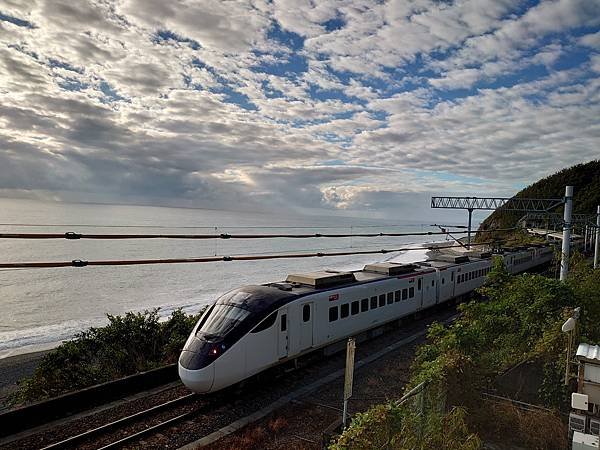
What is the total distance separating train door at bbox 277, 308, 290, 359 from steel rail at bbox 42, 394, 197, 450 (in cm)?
284

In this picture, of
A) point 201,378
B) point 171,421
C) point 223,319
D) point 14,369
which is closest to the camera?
point 171,421

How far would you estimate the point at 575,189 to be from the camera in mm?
108375

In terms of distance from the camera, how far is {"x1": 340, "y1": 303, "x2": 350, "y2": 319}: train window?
1595 cm

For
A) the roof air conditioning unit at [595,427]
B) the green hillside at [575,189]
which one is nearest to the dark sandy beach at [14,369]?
the roof air conditioning unit at [595,427]

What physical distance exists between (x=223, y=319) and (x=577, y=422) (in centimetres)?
864

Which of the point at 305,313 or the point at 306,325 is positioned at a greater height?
the point at 305,313

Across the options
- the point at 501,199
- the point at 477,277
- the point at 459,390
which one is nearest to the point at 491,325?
the point at 459,390

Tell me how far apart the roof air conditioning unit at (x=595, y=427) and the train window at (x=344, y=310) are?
30.5ft

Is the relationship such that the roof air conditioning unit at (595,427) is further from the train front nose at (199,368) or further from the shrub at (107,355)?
the shrub at (107,355)

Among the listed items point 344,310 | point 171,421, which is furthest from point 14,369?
point 344,310

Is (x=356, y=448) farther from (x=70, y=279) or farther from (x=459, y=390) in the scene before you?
(x=70, y=279)

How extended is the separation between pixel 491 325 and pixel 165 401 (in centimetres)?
1005

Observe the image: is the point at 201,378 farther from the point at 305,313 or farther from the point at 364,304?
the point at 364,304

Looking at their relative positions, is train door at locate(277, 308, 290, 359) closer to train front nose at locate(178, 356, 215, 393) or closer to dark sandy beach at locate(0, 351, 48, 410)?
train front nose at locate(178, 356, 215, 393)
